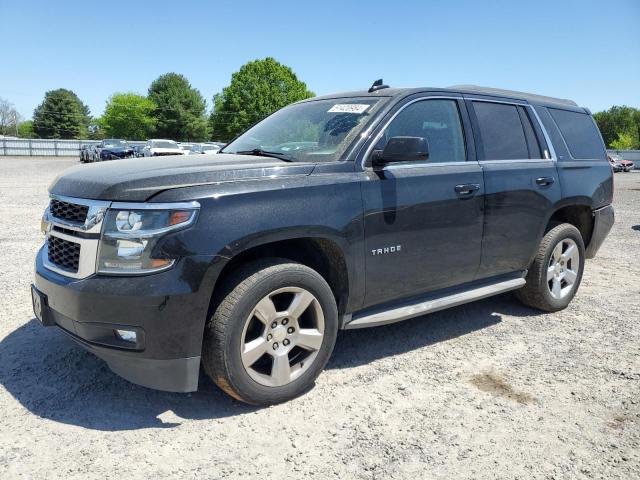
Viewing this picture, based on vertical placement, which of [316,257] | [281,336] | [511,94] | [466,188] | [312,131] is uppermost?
[511,94]

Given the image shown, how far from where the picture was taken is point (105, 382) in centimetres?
333

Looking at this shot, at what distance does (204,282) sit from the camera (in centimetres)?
272

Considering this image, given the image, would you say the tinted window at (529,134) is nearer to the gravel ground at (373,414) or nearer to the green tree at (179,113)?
the gravel ground at (373,414)

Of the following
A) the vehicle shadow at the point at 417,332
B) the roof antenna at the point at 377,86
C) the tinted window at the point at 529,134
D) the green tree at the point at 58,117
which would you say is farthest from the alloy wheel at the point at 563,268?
the green tree at the point at 58,117

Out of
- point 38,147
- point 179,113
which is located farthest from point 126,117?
point 38,147

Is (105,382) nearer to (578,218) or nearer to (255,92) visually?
(578,218)

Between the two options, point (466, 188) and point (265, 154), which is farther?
point (466, 188)

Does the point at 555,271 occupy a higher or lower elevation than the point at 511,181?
lower

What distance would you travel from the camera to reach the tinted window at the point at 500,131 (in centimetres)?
424

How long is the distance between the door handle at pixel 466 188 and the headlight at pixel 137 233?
6.61 feet

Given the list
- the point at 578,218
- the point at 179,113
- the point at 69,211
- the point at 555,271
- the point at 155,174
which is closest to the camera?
the point at 155,174

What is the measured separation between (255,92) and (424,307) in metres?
69.4

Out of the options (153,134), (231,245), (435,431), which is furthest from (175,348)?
(153,134)

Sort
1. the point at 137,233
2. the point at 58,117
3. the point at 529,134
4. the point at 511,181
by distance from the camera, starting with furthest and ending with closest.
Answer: the point at 58,117 → the point at 529,134 → the point at 511,181 → the point at 137,233
